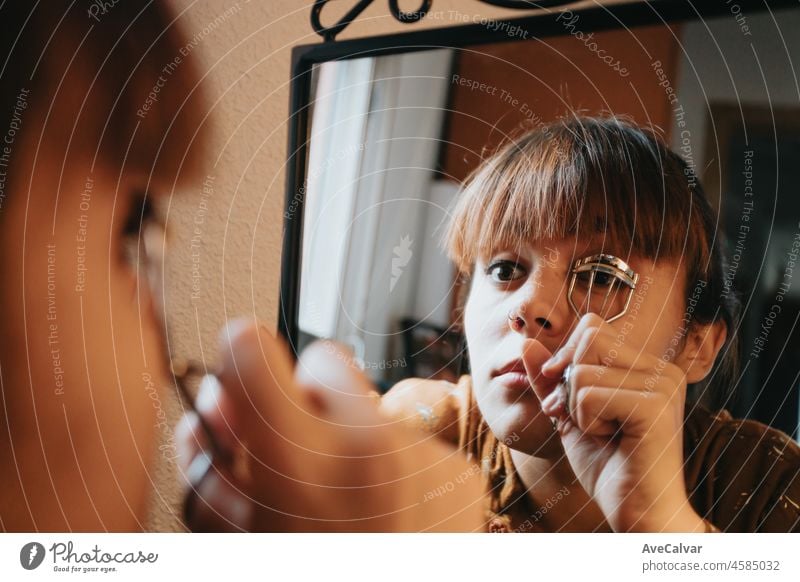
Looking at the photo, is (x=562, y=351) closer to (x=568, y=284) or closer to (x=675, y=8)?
(x=568, y=284)

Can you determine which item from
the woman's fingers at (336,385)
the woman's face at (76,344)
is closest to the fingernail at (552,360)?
the woman's fingers at (336,385)

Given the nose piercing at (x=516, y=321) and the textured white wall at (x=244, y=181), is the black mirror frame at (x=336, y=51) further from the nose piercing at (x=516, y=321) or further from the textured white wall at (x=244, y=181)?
the nose piercing at (x=516, y=321)

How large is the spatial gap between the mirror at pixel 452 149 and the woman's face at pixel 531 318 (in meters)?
0.02

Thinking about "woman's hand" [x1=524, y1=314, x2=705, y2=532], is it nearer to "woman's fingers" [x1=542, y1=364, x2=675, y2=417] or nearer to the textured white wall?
"woman's fingers" [x1=542, y1=364, x2=675, y2=417]

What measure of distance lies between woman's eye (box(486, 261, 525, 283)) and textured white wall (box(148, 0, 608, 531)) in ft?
0.42

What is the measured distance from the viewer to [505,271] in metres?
0.38

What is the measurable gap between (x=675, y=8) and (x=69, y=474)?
46cm

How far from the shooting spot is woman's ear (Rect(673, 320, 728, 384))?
0.39m

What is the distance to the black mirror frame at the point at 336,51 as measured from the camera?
0.40 meters

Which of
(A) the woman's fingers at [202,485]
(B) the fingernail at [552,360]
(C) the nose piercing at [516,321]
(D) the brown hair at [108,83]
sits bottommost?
(A) the woman's fingers at [202,485]

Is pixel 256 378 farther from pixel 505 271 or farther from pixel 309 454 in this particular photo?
pixel 505 271

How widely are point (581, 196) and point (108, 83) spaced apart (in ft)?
0.95

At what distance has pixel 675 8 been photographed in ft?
1.29

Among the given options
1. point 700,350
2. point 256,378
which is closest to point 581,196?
point 700,350
